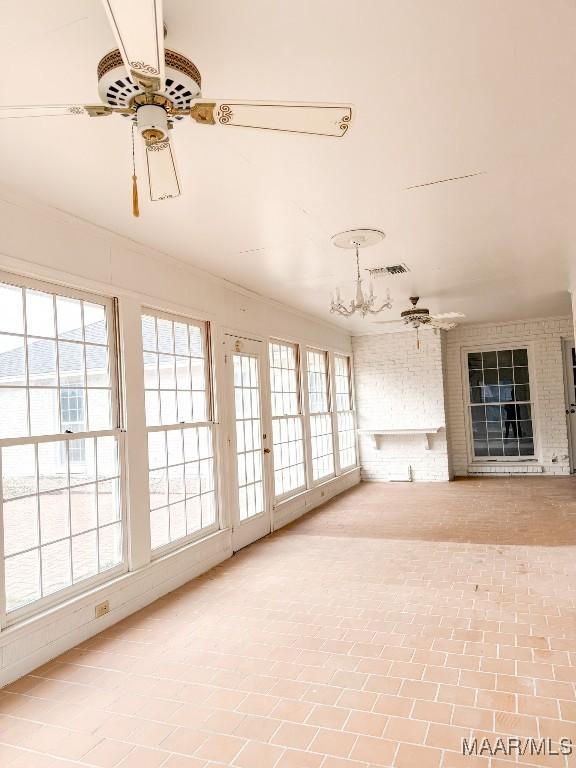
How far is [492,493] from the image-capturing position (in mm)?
7527

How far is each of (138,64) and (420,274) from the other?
14.4 feet

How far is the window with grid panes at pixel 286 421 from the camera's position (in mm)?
6406

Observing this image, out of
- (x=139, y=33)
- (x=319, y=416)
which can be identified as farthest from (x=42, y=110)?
(x=319, y=416)

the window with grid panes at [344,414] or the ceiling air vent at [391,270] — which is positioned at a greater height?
the ceiling air vent at [391,270]

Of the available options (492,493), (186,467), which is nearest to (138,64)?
(186,467)

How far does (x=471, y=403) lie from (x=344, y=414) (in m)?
2.30

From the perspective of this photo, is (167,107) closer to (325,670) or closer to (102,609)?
(325,670)

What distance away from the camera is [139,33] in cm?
126

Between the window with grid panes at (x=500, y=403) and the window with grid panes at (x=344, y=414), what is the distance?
2126mm

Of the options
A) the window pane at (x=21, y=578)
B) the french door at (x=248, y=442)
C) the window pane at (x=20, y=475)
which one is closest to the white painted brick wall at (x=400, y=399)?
the french door at (x=248, y=442)

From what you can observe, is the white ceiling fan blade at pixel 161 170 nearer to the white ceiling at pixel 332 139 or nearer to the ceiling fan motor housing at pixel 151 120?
the ceiling fan motor housing at pixel 151 120

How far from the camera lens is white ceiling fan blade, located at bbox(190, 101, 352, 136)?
154 centimetres

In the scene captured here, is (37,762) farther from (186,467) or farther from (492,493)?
(492,493)

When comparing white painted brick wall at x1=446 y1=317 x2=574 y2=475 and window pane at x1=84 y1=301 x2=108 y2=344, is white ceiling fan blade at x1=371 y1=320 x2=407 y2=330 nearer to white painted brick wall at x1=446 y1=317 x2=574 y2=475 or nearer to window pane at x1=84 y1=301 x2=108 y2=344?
white painted brick wall at x1=446 y1=317 x2=574 y2=475
